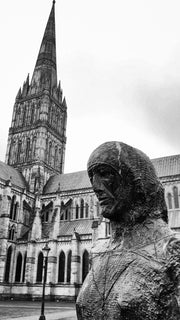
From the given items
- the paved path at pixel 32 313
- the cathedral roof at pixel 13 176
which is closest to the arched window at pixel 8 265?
the cathedral roof at pixel 13 176

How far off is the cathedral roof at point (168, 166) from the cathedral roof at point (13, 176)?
19684 millimetres

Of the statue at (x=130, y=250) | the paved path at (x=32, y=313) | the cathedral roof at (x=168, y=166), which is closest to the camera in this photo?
the statue at (x=130, y=250)

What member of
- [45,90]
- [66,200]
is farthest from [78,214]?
[45,90]

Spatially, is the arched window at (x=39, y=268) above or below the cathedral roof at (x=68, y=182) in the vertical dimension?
below

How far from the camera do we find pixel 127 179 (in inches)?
83.7

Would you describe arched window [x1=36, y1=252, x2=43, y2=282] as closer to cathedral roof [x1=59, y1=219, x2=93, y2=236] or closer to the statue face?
cathedral roof [x1=59, y1=219, x2=93, y2=236]

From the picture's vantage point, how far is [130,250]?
77.2 inches

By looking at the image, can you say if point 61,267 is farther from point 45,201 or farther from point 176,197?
point 176,197

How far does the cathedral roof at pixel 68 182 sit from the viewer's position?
44.4 metres

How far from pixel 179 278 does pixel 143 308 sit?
0.84ft

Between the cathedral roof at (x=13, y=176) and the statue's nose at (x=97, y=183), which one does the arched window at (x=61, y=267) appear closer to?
the cathedral roof at (x=13, y=176)

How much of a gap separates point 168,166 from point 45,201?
58.8 ft

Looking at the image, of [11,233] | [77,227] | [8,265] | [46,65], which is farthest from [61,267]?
[46,65]

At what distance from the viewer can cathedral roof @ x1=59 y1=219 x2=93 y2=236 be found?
38.0 meters
